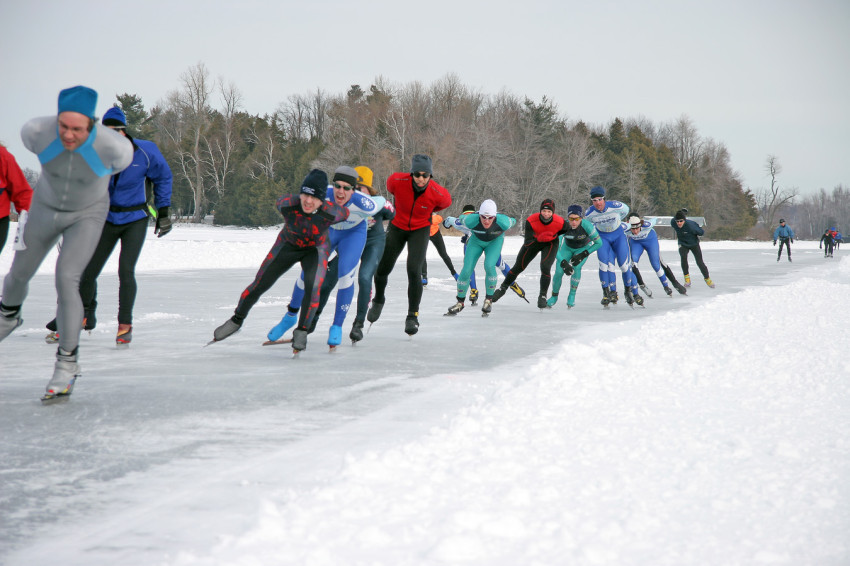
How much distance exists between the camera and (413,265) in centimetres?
656

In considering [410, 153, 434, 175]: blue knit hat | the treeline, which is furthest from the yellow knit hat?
the treeline

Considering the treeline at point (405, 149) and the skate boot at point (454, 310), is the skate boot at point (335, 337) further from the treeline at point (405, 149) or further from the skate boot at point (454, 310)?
the treeline at point (405, 149)

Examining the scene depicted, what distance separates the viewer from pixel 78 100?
12.1 feet

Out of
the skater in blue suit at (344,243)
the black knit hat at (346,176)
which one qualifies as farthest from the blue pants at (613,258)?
the black knit hat at (346,176)

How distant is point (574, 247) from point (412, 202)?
4.30 metres

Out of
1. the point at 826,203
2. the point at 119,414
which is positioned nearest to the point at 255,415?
the point at 119,414

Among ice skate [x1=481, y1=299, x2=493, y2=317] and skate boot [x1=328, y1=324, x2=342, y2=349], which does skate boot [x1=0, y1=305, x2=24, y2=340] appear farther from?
ice skate [x1=481, y1=299, x2=493, y2=317]

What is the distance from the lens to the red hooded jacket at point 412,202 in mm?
6500

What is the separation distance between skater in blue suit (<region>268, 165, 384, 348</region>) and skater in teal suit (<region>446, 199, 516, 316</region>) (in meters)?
2.80

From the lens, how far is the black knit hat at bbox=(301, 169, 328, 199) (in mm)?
5219

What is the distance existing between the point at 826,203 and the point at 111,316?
164 metres

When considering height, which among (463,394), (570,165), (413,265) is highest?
(570,165)

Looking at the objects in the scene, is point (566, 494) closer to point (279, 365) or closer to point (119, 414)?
point (119, 414)

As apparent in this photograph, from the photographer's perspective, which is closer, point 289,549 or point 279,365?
point 289,549
